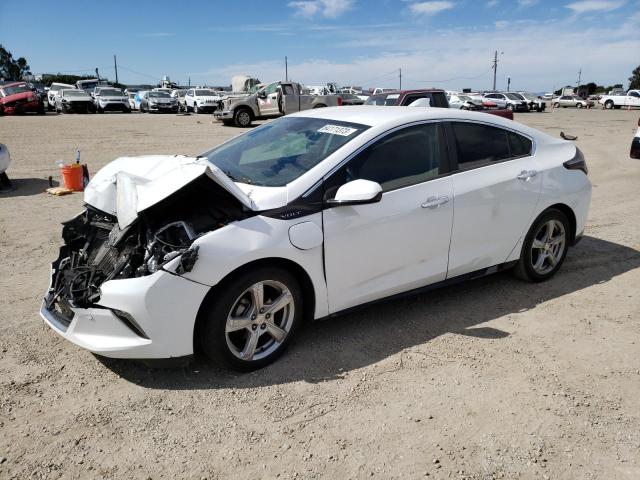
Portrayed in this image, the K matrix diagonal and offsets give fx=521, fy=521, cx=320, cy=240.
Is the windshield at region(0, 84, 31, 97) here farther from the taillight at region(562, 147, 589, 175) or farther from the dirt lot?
the taillight at region(562, 147, 589, 175)

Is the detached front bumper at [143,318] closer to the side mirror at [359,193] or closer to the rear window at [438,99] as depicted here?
the side mirror at [359,193]

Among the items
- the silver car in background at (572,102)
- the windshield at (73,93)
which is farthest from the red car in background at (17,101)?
the silver car in background at (572,102)

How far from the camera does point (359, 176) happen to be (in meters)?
3.57

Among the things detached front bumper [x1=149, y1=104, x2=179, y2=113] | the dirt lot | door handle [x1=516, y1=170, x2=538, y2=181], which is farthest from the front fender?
detached front bumper [x1=149, y1=104, x2=179, y2=113]

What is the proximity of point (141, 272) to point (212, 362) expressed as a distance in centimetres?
73

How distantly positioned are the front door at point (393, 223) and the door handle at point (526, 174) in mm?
803

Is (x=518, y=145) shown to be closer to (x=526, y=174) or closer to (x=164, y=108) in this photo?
(x=526, y=174)

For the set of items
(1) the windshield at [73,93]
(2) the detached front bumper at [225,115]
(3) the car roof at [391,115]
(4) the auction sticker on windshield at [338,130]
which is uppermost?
(1) the windshield at [73,93]

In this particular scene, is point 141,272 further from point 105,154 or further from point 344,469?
point 105,154

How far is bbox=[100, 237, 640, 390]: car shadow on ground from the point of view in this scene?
3332 millimetres

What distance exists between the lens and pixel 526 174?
4.40 meters

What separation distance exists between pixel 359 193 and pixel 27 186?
8400mm

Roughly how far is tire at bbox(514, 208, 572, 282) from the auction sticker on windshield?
6.37 ft

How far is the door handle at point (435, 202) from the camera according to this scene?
3.77 m
